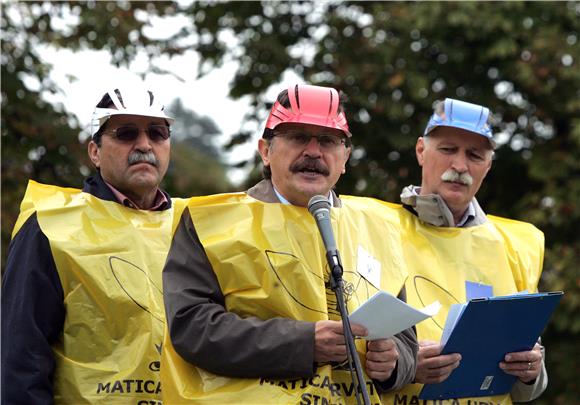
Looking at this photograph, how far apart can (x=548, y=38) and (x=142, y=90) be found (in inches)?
264

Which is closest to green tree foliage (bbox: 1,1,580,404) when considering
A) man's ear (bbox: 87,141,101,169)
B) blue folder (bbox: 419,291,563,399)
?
man's ear (bbox: 87,141,101,169)

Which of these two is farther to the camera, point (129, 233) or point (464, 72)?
point (464, 72)

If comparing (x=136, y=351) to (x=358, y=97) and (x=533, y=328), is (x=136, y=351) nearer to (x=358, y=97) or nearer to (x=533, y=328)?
(x=533, y=328)

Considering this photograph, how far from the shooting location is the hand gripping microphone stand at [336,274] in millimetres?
3861

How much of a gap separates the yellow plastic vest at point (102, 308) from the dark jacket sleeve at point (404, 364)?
111 cm

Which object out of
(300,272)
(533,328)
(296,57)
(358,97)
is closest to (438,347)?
(533,328)

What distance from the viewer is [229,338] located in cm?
410

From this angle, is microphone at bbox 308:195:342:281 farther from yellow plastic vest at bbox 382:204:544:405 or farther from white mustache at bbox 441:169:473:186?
white mustache at bbox 441:169:473:186

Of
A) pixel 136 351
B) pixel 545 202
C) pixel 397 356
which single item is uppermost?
pixel 397 356

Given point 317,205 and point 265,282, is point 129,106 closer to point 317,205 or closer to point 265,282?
point 265,282

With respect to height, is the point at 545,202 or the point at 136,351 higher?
the point at 136,351

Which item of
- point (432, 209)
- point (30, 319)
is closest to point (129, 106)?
point (30, 319)

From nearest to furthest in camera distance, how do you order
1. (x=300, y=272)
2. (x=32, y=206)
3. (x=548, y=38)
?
(x=300, y=272)
(x=32, y=206)
(x=548, y=38)

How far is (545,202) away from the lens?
1145 cm
